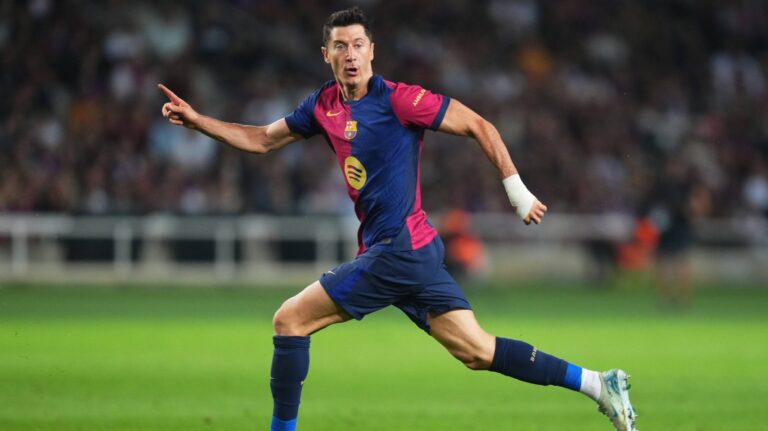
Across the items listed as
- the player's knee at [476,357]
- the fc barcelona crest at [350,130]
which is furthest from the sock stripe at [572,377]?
the fc barcelona crest at [350,130]

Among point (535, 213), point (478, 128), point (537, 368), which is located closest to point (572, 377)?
point (537, 368)

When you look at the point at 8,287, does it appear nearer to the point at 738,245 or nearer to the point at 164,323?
the point at 164,323

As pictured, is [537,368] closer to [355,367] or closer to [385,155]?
[385,155]

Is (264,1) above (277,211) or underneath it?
above

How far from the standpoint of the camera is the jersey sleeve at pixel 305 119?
305 inches

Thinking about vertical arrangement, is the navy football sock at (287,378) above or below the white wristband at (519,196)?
below

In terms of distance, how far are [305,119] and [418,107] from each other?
782 mm

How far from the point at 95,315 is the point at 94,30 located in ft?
26.5

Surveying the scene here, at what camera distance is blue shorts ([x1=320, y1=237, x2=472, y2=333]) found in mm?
7359

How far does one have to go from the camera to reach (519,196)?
7.24 m

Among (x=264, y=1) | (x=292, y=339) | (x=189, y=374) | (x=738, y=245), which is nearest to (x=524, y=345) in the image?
(x=292, y=339)

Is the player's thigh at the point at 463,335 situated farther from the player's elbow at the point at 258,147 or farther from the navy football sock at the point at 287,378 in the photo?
the player's elbow at the point at 258,147

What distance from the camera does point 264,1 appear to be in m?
26.6

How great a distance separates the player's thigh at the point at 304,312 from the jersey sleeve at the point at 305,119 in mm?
958
